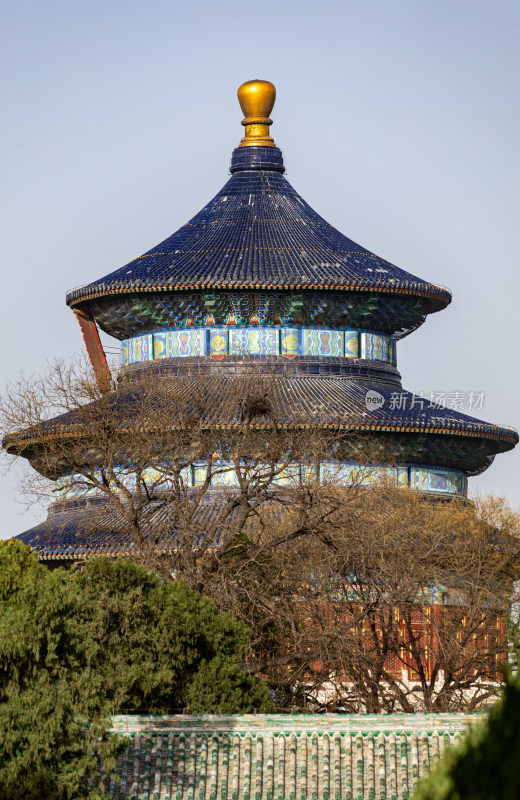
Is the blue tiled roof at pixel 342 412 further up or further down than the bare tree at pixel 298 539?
further up

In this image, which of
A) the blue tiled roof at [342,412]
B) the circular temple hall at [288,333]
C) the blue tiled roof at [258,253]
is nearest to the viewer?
the blue tiled roof at [342,412]

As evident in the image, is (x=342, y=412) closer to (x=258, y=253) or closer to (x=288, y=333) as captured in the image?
(x=288, y=333)

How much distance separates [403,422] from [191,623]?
15.7 meters

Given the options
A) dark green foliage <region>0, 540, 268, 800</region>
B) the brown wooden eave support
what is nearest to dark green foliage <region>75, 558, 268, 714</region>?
dark green foliage <region>0, 540, 268, 800</region>

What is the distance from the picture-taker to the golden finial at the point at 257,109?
154 feet

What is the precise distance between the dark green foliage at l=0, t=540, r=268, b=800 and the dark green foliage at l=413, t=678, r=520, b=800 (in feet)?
37.4

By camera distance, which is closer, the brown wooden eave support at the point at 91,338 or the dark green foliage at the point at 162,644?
the dark green foliage at the point at 162,644

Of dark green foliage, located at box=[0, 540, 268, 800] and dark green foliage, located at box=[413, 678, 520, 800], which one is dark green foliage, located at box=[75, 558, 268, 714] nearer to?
dark green foliage, located at box=[0, 540, 268, 800]

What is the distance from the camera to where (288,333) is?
4291 centimetres

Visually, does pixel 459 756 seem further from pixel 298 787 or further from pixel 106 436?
pixel 106 436

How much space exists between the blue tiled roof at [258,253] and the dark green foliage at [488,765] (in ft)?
111

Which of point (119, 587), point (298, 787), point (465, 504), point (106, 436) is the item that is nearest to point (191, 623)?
point (119, 587)

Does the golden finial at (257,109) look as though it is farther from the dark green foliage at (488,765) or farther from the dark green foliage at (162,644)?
the dark green foliage at (488,765)

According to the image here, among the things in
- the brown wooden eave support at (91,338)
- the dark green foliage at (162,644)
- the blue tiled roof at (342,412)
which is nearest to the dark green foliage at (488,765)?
the dark green foliage at (162,644)
